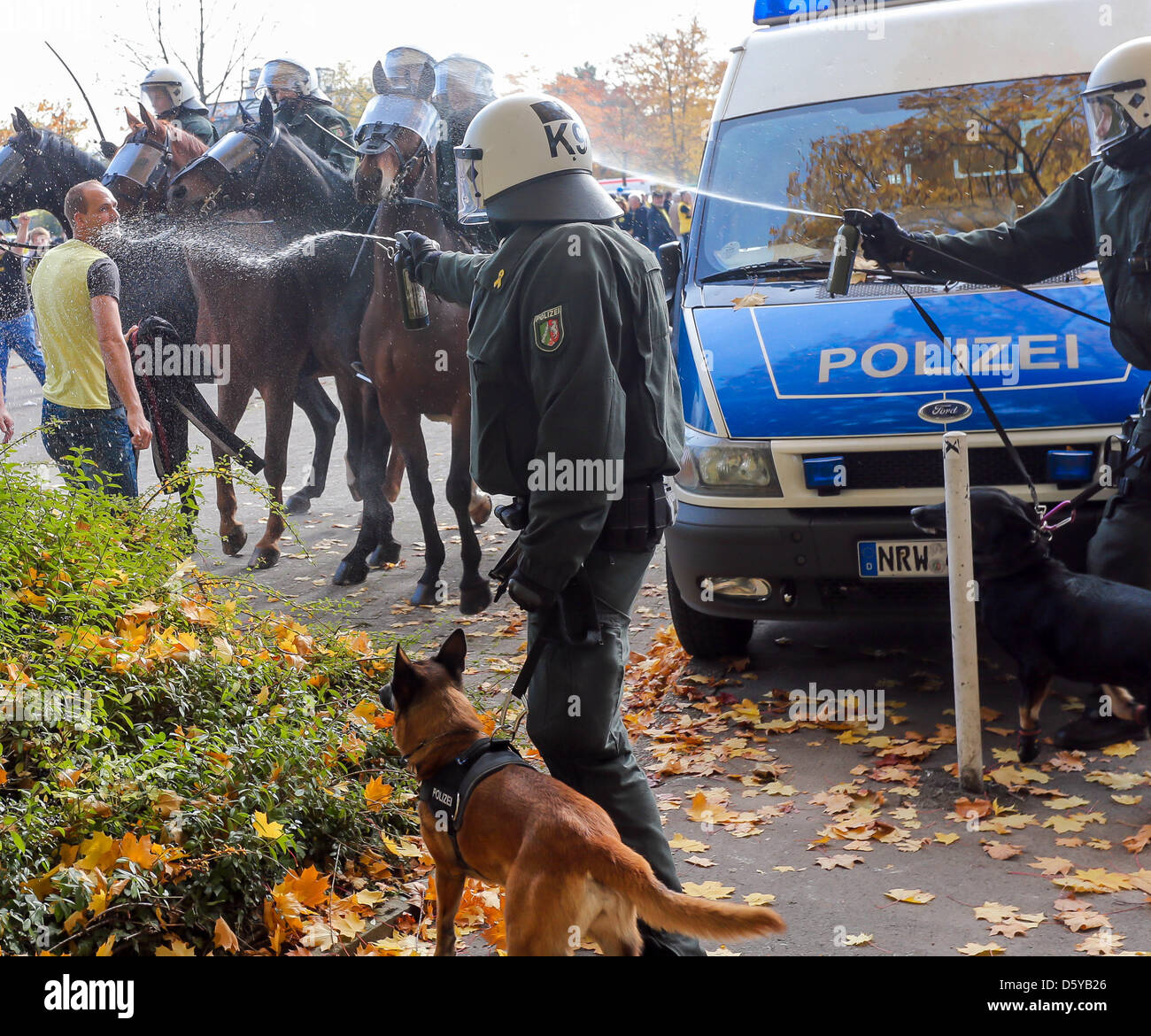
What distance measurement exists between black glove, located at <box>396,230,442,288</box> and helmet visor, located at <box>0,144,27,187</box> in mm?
5521

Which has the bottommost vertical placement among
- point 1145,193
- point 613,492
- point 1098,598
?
point 1098,598

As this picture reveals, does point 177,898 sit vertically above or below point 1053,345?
below

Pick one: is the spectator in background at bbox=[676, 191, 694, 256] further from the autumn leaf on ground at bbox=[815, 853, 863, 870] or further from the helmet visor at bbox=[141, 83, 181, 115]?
the autumn leaf on ground at bbox=[815, 853, 863, 870]

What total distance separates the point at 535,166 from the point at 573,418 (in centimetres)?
77

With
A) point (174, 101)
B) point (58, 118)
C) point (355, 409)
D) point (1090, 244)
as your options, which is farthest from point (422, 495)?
point (58, 118)

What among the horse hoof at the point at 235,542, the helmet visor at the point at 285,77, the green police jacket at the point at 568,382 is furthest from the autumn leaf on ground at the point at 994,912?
the helmet visor at the point at 285,77

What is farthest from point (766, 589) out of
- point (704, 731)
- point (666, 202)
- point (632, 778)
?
point (666, 202)

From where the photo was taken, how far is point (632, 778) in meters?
3.17

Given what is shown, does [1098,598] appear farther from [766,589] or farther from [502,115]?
[502,115]

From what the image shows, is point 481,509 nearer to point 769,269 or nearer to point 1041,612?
point 769,269

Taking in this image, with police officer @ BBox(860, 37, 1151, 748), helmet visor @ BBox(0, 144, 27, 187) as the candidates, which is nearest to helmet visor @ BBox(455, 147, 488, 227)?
police officer @ BBox(860, 37, 1151, 748)

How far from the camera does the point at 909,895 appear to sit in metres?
3.60

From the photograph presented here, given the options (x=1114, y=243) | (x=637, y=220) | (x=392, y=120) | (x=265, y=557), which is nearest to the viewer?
(x=1114, y=243)
